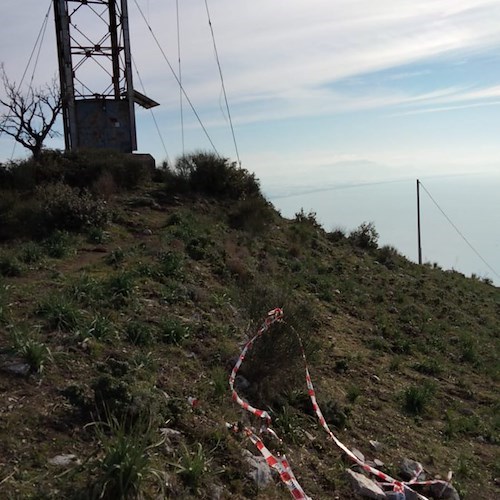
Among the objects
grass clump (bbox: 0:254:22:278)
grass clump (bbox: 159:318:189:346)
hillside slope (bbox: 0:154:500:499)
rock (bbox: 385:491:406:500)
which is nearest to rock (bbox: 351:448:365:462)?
hillside slope (bbox: 0:154:500:499)

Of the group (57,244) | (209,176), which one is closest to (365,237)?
(209,176)

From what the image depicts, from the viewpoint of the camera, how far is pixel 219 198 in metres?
14.5

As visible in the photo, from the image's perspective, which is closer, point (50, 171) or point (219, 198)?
point (50, 171)

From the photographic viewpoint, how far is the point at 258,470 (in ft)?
14.4

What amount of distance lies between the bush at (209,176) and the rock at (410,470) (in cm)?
992

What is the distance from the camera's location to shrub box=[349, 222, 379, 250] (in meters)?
17.8

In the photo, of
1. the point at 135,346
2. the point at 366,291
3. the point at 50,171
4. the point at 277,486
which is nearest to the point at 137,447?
the point at 277,486

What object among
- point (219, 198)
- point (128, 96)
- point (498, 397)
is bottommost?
point (498, 397)

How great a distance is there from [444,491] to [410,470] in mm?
345

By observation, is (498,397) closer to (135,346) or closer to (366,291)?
(366,291)

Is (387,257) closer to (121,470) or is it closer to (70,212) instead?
(70,212)

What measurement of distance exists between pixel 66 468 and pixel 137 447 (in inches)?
20.9

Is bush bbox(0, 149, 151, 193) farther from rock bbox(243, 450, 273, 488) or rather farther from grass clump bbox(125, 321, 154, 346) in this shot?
rock bbox(243, 450, 273, 488)

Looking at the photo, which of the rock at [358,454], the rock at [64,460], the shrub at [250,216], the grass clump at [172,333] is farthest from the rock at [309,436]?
the shrub at [250,216]
